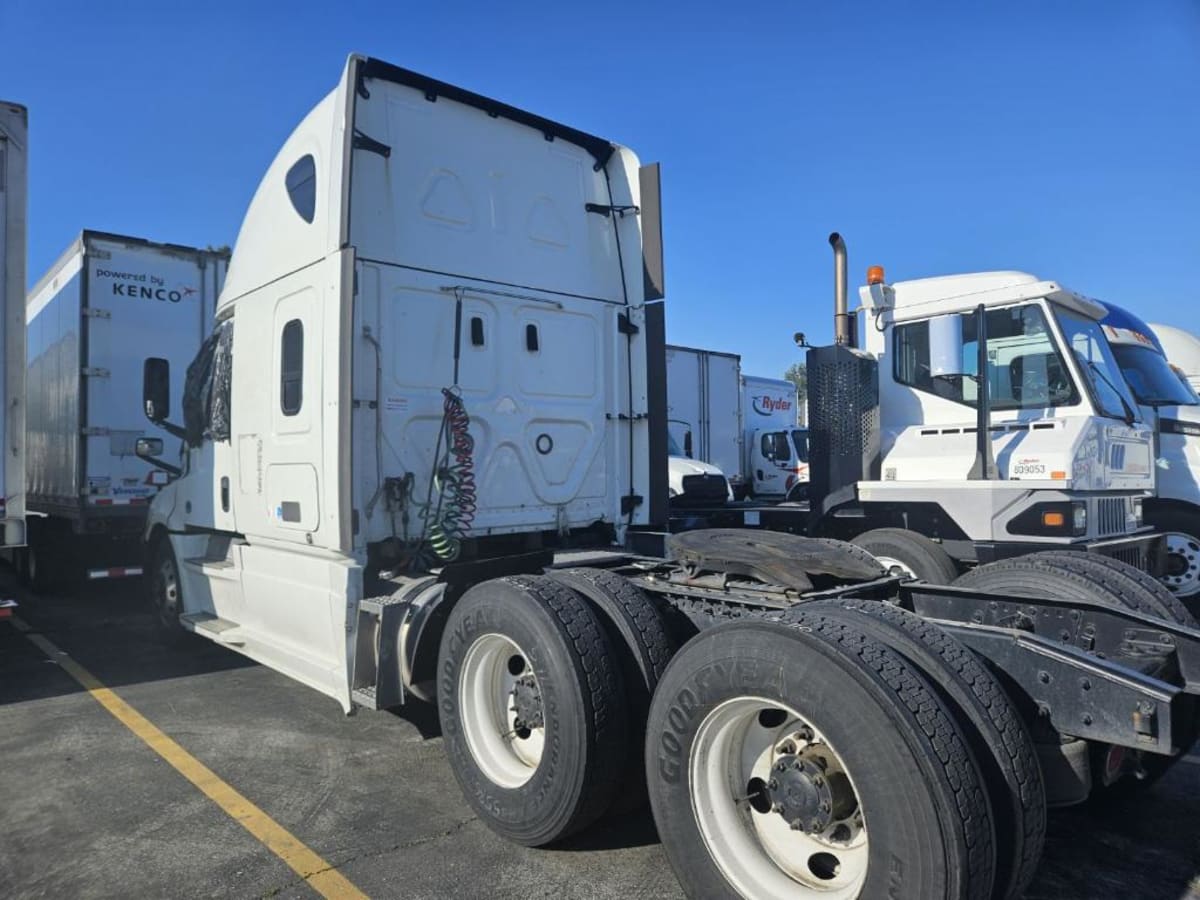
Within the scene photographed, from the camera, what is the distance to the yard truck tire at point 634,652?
141 inches

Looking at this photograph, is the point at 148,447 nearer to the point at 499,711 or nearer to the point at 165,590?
the point at 165,590

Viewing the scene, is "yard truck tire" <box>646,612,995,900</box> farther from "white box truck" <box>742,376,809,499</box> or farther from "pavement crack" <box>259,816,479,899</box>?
"white box truck" <box>742,376,809,499</box>

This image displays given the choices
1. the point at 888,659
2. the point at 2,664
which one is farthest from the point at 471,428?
the point at 2,664

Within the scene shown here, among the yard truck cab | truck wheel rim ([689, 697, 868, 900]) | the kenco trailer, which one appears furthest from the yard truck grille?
the kenco trailer

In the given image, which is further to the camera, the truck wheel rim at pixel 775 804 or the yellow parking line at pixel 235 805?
the yellow parking line at pixel 235 805

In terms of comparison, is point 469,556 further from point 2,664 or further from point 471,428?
point 2,664

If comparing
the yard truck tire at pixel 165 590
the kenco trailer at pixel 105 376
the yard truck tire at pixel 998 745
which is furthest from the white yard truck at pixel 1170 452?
the kenco trailer at pixel 105 376

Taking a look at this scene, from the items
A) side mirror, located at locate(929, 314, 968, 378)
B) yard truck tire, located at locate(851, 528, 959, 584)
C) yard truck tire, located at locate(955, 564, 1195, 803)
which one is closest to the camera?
yard truck tire, located at locate(955, 564, 1195, 803)

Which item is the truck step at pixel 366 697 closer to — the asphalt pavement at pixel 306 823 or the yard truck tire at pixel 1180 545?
the asphalt pavement at pixel 306 823

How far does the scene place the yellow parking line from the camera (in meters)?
3.47

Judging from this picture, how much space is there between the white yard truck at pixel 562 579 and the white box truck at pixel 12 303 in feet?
2.93

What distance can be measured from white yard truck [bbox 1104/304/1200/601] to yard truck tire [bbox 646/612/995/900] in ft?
22.0

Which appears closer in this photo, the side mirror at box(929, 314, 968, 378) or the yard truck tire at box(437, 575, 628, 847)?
the yard truck tire at box(437, 575, 628, 847)

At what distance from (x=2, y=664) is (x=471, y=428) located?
196 inches
